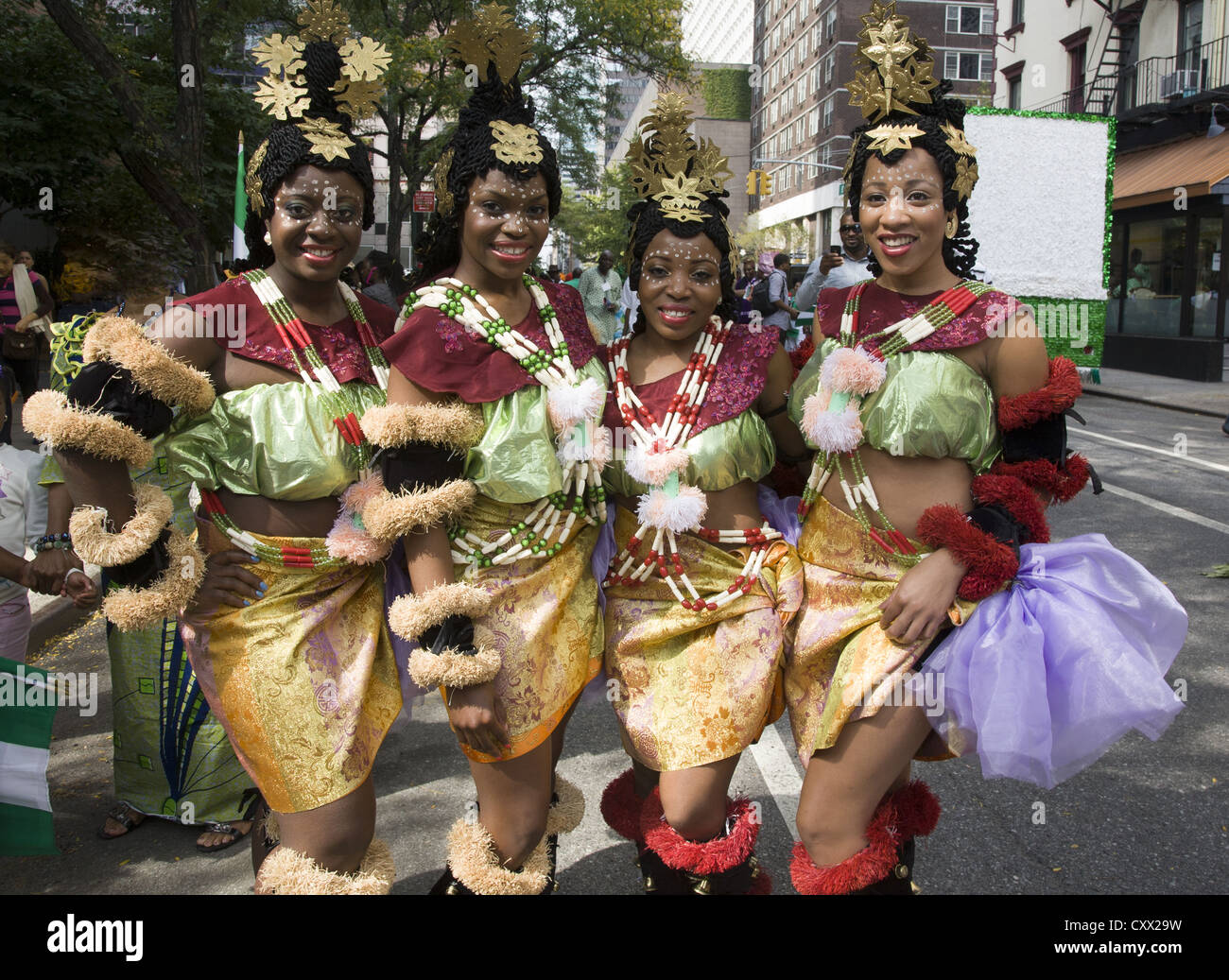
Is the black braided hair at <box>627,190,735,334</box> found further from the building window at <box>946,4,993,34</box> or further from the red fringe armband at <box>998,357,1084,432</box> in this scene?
the building window at <box>946,4,993,34</box>

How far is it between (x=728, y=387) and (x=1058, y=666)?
1.03m

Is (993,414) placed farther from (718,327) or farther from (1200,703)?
(1200,703)

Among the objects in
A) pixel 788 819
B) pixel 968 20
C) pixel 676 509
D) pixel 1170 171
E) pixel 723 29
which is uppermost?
pixel 723 29

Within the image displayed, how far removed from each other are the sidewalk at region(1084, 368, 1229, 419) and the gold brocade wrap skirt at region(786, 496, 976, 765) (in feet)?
41.3

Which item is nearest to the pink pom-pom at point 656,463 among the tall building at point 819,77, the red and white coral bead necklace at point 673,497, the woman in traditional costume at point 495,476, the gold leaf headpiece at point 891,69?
the red and white coral bead necklace at point 673,497

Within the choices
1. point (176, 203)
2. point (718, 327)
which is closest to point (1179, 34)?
point (176, 203)

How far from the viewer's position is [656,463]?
2416mm

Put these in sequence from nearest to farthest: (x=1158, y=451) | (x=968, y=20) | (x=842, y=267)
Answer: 1. (x=842, y=267)
2. (x=1158, y=451)
3. (x=968, y=20)

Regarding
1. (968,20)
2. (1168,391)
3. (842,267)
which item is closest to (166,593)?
(842,267)

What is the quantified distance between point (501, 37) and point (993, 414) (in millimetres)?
1554

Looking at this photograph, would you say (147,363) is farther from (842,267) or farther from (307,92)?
(842,267)

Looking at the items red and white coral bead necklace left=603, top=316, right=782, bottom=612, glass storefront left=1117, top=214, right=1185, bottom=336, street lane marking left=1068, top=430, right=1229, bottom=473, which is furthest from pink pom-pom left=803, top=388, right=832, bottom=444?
glass storefront left=1117, top=214, right=1185, bottom=336

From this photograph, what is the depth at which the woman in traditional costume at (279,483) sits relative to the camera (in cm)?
219

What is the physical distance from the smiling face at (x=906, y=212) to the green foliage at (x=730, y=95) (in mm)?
71173
